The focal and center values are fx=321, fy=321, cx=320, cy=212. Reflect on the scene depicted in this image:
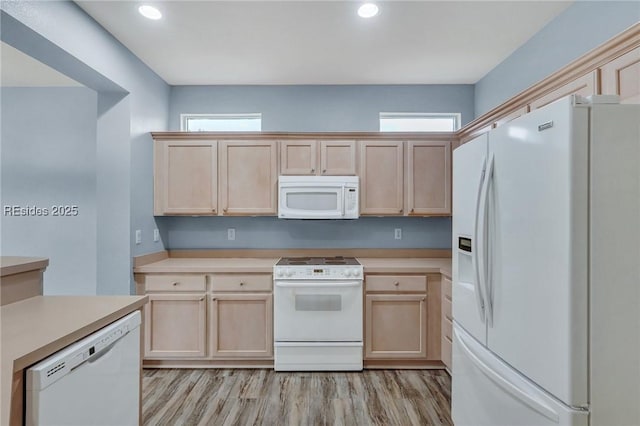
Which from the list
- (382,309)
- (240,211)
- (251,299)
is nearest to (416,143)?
(382,309)

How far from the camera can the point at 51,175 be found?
342cm

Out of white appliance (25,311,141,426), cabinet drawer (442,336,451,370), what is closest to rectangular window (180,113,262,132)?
white appliance (25,311,141,426)

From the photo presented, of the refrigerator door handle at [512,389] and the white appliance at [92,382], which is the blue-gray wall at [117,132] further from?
the refrigerator door handle at [512,389]

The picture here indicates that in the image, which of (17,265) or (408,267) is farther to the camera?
(408,267)

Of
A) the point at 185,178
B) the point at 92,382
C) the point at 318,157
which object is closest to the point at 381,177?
the point at 318,157

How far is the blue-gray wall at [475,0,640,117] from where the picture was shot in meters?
1.85

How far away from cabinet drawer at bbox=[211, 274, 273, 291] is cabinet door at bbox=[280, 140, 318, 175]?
1059 millimetres

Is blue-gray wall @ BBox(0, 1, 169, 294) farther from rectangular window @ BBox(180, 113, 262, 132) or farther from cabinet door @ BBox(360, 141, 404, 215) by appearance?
cabinet door @ BBox(360, 141, 404, 215)

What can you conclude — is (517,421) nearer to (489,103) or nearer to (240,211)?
(240,211)

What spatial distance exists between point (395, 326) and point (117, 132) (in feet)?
9.70

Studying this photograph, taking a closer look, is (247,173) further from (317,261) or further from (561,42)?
(561,42)

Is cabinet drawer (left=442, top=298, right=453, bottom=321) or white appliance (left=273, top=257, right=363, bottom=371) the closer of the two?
cabinet drawer (left=442, top=298, right=453, bottom=321)

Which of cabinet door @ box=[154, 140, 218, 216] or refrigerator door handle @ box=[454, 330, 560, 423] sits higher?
cabinet door @ box=[154, 140, 218, 216]

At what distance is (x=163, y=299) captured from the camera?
9.29ft
